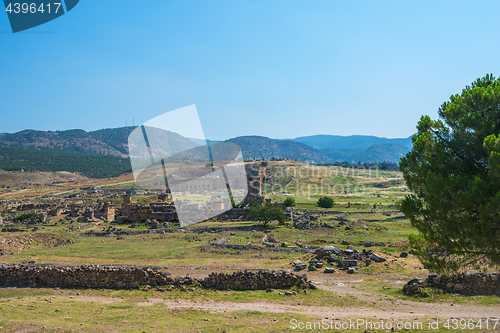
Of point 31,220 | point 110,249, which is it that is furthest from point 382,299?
point 31,220

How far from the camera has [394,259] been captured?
764 inches

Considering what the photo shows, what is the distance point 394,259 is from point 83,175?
179 m

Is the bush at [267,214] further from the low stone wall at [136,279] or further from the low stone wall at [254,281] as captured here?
the low stone wall at [254,281]

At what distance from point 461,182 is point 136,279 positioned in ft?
44.9

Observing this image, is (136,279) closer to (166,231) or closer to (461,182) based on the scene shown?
(461,182)

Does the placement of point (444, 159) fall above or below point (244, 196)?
above

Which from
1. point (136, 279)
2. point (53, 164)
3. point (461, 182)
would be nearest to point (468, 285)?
point (461, 182)

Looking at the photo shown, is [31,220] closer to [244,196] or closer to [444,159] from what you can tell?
[244,196]

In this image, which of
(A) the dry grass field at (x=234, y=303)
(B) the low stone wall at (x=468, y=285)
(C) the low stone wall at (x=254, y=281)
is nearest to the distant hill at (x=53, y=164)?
(A) the dry grass field at (x=234, y=303)

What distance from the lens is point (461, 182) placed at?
32.1 feet

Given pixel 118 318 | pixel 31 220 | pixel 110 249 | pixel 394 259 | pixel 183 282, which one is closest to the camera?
pixel 118 318

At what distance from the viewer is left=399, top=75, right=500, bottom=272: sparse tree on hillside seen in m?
9.25

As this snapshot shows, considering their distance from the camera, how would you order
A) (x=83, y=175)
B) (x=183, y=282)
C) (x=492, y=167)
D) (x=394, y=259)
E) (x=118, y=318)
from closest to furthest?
(x=492, y=167), (x=118, y=318), (x=183, y=282), (x=394, y=259), (x=83, y=175)

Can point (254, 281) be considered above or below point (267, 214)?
above
